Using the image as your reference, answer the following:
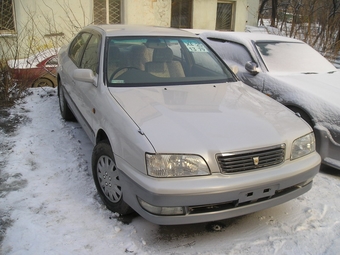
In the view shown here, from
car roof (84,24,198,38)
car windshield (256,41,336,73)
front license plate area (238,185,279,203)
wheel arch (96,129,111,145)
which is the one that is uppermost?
car roof (84,24,198,38)

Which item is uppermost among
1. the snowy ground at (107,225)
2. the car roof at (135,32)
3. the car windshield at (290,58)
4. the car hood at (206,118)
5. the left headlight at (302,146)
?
the car roof at (135,32)

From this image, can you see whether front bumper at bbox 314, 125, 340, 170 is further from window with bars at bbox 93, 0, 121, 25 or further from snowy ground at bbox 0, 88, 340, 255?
window with bars at bbox 93, 0, 121, 25

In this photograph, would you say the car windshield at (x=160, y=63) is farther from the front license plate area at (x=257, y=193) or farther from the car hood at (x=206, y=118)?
the front license plate area at (x=257, y=193)

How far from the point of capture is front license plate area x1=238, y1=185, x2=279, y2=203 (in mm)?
2540

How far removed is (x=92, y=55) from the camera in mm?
4000

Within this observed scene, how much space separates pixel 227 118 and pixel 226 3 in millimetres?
12654

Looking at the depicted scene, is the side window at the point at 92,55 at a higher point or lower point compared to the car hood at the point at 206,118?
higher

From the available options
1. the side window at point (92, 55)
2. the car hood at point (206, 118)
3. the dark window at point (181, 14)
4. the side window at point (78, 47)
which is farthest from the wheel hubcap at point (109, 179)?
the dark window at point (181, 14)

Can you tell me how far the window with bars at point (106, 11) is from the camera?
11711mm

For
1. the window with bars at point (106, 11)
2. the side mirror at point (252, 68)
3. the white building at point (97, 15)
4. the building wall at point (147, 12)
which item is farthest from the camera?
the building wall at point (147, 12)

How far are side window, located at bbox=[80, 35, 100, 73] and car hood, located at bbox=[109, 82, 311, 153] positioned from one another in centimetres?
62

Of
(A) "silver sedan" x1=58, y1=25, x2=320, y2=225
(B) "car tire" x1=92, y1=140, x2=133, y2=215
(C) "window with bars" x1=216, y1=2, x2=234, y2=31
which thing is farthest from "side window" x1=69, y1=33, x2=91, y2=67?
(C) "window with bars" x1=216, y1=2, x2=234, y2=31

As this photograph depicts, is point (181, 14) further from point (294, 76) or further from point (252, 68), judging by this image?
point (294, 76)

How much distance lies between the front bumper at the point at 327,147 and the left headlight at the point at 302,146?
42.9 inches
